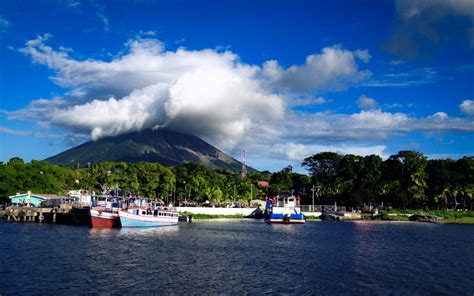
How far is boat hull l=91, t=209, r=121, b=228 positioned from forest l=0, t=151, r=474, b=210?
118 feet

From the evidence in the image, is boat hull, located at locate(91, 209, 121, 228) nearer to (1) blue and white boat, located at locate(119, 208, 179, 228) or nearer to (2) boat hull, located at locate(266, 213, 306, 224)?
(1) blue and white boat, located at locate(119, 208, 179, 228)

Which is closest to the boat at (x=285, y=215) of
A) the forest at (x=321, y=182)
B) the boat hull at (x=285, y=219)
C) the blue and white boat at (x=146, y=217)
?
the boat hull at (x=285, y=219)

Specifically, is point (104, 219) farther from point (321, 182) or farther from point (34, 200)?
point (321, 182)

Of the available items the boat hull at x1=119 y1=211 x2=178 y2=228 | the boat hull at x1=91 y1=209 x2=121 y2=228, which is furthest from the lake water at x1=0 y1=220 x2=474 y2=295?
the boat hull at x1=119 y1=211 x2=178 y2=228

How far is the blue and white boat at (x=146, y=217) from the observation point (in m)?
80.9

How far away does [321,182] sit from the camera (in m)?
159

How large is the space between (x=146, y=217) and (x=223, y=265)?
44.5m

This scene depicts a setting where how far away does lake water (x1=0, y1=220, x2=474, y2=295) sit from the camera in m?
33.9

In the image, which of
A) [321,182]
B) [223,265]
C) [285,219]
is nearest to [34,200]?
[285,219]

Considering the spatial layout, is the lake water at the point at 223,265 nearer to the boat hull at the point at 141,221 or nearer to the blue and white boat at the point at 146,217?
the boat hull at the point at 141,221

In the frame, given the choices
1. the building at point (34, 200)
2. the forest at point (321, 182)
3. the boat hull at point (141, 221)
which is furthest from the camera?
the forest at point (321, 182)

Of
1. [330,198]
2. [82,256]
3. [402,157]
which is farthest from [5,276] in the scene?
[402,157]

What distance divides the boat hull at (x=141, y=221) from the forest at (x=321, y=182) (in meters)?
31.3

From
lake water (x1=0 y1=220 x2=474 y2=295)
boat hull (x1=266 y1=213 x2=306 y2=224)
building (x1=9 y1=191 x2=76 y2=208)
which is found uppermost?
building (x1=9 y1=191 x2=76 y2=208)
